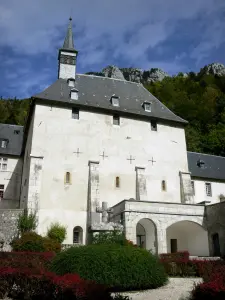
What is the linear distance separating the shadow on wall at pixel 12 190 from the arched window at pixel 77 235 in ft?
32.8

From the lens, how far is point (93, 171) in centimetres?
2341

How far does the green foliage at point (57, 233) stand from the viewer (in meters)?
20.5

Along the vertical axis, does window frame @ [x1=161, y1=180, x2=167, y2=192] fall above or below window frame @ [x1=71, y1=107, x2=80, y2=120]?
below

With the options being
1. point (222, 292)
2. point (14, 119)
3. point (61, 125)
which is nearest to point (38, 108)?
point (61, 125)

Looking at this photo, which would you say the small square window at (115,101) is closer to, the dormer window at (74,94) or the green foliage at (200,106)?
the dormer window at (74,94)

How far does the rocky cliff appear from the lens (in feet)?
282

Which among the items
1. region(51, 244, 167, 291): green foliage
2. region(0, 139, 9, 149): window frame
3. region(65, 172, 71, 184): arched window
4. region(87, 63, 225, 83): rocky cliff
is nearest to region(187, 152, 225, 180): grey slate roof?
region(65, 172, 71, 184): arched window

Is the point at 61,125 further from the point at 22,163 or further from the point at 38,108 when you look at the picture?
the point at 22,163

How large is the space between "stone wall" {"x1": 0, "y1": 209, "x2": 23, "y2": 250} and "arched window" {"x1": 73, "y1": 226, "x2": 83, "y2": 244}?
13.3ft

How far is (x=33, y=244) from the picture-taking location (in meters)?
18.1

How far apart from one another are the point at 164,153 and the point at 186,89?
171 ft

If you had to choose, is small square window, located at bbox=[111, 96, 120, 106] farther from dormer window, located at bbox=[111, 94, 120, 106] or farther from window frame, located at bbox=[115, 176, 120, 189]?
window frame, located at bbox=[115, 176, 120, 189]

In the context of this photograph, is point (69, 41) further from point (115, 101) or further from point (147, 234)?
point (147, 234)

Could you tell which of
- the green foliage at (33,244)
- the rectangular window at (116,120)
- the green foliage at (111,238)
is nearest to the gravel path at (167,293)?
the green foliage at (111,238)
